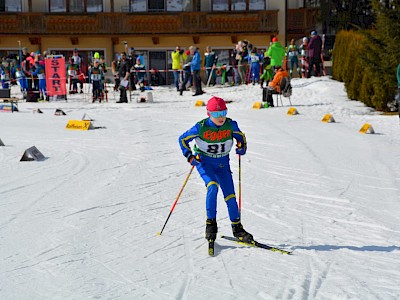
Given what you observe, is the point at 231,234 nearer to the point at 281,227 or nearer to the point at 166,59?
the point at 281,227

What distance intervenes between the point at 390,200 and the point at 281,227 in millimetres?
2139

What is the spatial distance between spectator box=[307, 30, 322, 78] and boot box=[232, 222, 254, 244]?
59.6 feet

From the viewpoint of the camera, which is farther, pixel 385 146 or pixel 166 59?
pixel 166 59

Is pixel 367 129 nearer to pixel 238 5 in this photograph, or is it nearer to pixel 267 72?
pixel 267 72

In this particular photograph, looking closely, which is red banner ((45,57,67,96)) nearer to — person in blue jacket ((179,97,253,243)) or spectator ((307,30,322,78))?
spectator ((307,30,322,78))

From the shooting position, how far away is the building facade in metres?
31.3

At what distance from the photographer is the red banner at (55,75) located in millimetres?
22312

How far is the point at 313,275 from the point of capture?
5.52 metres

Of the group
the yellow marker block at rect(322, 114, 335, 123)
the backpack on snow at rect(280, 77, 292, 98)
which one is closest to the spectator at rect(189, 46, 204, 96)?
the backpack on snow at rect(280, 77, 292, 98)

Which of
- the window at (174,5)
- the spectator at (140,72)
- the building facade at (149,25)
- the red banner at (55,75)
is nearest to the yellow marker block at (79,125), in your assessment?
the red banner at (55,75)

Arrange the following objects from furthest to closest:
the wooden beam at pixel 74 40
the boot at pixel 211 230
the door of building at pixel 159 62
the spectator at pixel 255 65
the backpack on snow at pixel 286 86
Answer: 1. the door of building at pixel 159 62
2. the wooden beam at pixel 74 40
3. the spectator at pixel 255 65
4. the backpack on snow at pixel 286 86
5. the boot at pixel 211 230

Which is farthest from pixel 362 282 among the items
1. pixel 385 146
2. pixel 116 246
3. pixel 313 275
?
pixel 385 146

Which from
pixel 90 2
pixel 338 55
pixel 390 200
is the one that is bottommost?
pixel 390 200

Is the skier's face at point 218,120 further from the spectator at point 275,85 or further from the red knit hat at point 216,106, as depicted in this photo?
the spectator at point 275,85
